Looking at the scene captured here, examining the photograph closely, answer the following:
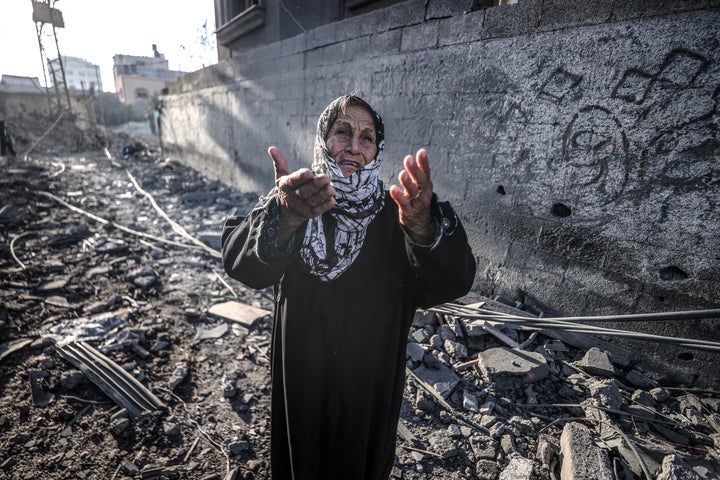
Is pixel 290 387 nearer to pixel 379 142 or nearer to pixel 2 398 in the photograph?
pixel 379 142

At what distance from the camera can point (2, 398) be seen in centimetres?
243

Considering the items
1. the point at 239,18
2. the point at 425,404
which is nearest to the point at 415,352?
the point at 425,404

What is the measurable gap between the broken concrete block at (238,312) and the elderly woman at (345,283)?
2187mm

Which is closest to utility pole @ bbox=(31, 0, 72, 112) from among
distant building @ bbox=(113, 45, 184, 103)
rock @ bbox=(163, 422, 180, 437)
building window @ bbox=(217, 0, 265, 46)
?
distant building @ bbox=(113, 45, 184, 103)

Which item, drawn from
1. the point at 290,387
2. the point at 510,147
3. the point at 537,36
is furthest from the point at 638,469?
the point at 537,36

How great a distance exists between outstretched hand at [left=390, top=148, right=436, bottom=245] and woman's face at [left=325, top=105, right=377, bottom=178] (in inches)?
13.3

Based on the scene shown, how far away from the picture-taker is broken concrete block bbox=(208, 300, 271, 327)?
3.56m

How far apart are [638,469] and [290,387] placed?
1946mm

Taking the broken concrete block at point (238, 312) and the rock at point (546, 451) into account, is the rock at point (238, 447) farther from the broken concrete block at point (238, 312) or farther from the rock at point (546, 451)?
the rock at point (546, 451)

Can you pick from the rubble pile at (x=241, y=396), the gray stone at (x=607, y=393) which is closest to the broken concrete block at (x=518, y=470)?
the rubble pile at (x=241, y=396)

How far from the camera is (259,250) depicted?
3.84ft

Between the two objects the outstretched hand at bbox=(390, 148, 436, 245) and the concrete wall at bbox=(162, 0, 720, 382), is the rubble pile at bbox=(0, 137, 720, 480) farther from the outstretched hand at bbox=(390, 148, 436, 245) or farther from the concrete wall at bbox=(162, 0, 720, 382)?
the outstretched hand at bbox=(390, 148, 436, 245)

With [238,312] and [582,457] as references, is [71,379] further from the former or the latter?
[582,457]

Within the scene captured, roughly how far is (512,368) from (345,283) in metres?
1.88
